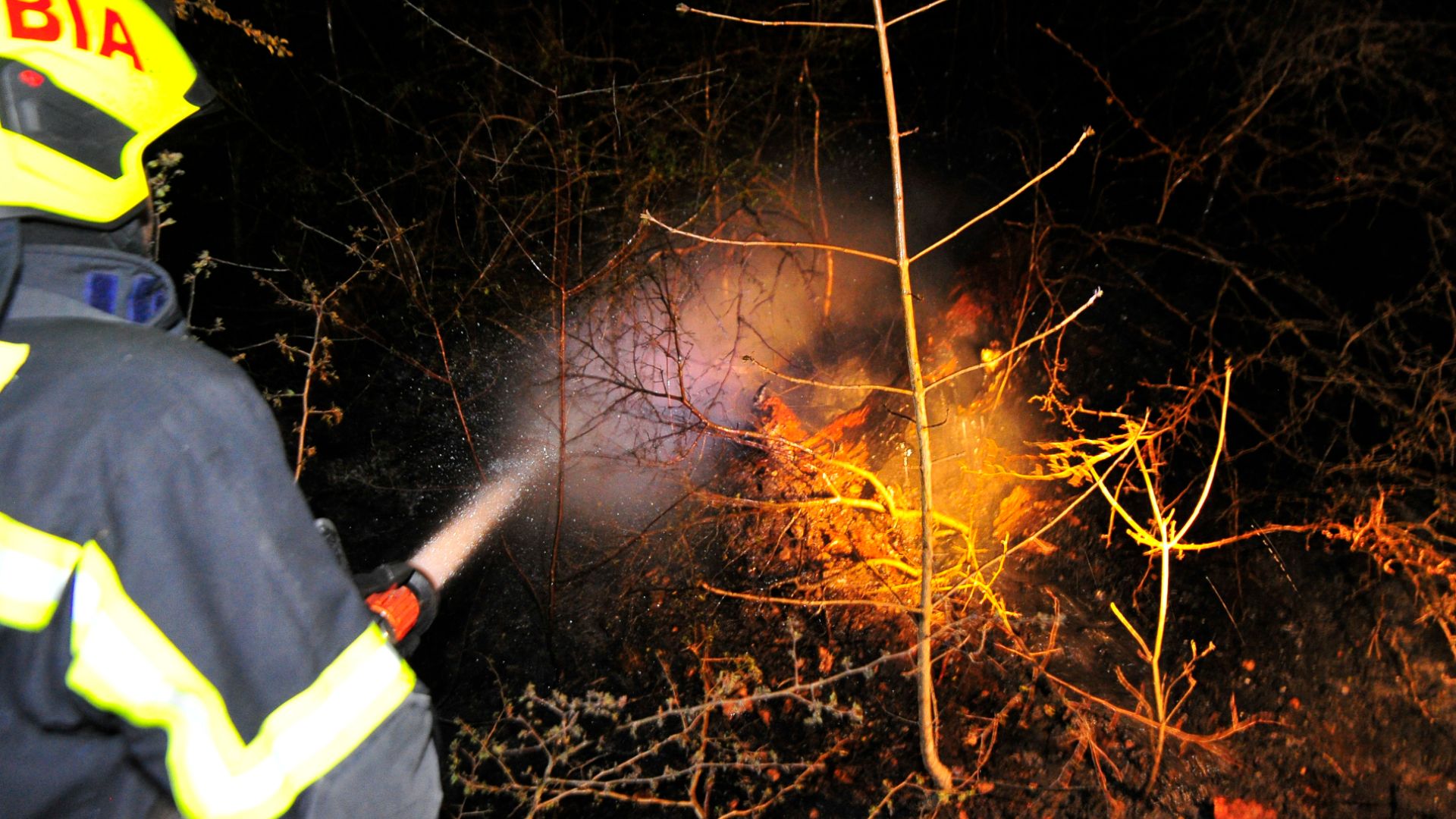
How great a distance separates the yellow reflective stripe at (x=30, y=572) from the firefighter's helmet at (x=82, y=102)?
1.53 feet

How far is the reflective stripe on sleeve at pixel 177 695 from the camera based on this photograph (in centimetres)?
88

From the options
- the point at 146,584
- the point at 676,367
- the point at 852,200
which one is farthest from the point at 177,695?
the point at 852,200

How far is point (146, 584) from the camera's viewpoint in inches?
35.3

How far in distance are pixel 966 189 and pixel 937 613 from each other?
145 inches

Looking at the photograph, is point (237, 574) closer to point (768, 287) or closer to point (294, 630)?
point (294, 630)

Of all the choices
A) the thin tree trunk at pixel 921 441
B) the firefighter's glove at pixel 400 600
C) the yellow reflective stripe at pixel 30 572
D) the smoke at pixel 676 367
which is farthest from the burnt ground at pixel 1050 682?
the yellow reflective stripe at pixel 30 572

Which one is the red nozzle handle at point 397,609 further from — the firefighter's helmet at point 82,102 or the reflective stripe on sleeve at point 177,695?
the firefighter's helmet at point 82,102

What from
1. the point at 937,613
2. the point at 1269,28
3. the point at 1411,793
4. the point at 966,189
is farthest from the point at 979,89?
the point at 1411,793

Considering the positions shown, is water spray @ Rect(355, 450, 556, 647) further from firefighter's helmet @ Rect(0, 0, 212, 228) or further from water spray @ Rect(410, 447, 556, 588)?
firefighter's helmet @ Rect(0, 0, 212, 228)

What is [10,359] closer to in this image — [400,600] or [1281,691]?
[400,600]

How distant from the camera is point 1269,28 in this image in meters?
5.04

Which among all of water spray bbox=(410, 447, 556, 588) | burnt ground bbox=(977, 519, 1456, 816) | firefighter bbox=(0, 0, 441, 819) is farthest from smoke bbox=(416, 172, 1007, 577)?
firefighter bbox=(0, 0, 441, 819)

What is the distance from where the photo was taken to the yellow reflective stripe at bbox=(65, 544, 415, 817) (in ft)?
2.89

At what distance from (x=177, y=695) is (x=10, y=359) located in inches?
19.4
